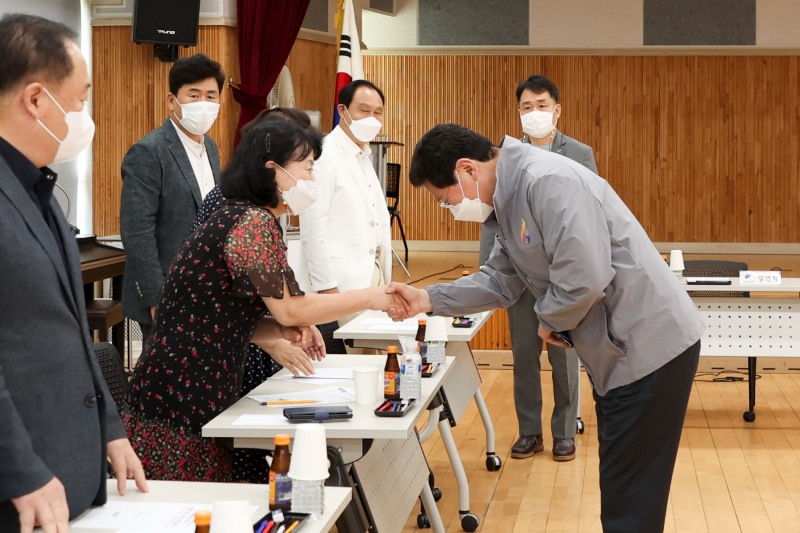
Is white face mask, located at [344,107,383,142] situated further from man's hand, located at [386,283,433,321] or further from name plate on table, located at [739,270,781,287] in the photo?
name plate on table, located at [739,270,781,287]

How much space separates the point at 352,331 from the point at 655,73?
36.6 feet

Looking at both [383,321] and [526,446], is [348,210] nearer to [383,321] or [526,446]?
[383,321]

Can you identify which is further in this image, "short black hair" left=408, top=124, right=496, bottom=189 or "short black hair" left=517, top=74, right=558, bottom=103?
"short black hair" left=517, top=74, right=558, bottom=103

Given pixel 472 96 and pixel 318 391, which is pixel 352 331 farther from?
pixel 472 96

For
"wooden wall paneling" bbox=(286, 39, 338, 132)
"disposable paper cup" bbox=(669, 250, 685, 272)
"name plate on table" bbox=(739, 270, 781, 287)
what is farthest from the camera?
"wooden wall paneling" bbox=(286, 39, 338, 132)

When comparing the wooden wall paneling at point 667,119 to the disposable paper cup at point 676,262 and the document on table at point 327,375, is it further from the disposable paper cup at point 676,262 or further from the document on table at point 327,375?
the document on table at point 327,375

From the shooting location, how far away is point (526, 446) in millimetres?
5227

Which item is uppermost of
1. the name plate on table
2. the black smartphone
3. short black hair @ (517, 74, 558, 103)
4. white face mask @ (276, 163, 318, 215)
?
short black hair @ (517, 74, 558, 103)

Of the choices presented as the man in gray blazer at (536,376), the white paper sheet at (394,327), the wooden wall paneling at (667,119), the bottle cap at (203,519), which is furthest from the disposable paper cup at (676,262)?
the wooden wall paneling at (667,119)

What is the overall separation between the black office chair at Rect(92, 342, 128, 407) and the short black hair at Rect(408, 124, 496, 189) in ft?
3.39

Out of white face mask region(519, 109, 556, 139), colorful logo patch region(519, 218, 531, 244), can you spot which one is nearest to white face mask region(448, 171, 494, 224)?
colorful logo patch region(519, 218, 531, 244)

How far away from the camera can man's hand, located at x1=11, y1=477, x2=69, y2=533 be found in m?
1.60

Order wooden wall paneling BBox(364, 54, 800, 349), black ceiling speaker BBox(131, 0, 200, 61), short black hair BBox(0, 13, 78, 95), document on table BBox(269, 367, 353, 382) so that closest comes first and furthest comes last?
short black hair BBox(0, 13, 78, 95)
document on table BBox(269, 367, 353, 382)
black ceiling speaker BBox(131, 0, 200, 61)
wooden wall paneling BBox(364, 54, 800, 349)

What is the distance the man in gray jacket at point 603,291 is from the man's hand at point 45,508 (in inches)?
54.0
